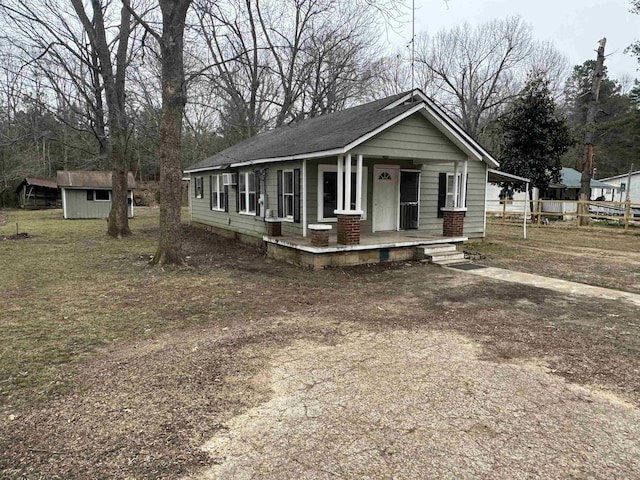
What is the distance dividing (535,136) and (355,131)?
14.0 m

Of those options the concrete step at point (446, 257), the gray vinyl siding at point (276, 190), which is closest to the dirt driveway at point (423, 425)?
the concrete step at point (446, 257)

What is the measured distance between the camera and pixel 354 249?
8.97m

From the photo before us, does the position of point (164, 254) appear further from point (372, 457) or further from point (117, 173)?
point (372, 457)

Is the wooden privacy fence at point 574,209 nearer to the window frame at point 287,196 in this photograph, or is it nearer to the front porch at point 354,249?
the front porch at point 354,249

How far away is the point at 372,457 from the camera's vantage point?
101 inches

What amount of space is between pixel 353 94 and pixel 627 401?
85.6 ft

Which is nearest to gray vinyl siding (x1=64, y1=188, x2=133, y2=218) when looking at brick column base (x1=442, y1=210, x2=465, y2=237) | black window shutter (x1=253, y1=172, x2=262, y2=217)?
black window shutter (x1=253, y1=172, x2=262, y2=217)

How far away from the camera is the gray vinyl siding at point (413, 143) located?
30.0ft

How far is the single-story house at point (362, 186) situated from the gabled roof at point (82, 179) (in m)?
12.2

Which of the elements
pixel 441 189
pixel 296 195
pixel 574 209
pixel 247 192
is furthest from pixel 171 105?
pixel 574 209

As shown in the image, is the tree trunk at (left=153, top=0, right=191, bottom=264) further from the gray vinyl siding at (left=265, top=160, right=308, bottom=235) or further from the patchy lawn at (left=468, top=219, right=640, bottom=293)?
the patchy lawn at (left=468, top=219, right=640, bottom=293)

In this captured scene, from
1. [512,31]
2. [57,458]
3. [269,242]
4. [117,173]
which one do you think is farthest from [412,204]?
[512,31]

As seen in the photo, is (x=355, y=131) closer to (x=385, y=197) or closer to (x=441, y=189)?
(x=385, y=197)

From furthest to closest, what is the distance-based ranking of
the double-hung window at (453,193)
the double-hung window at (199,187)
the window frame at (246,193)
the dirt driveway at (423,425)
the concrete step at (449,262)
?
the double-hung window at (199,187) → the window frame at (246,193) → the double-hung window at (453,193) → the concrete step at (449,262) → the dirt driveway at (423,425)
